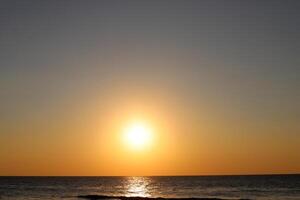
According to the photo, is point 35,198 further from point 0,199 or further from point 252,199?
point 252,199

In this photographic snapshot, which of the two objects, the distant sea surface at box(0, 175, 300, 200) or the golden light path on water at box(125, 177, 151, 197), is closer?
the distant sea surface at box(0, 175, 300, 200)

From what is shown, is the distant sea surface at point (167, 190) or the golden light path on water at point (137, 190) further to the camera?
the golden light path on water at point (137, 190)

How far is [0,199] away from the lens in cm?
6512

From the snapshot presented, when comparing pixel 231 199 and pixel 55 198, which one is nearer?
pixel 231 199

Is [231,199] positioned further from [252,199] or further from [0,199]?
[0,199]

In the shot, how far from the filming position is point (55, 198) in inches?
2835

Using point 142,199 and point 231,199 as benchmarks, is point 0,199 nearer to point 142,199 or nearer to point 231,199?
point 142,199

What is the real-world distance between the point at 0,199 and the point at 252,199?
1348 inches

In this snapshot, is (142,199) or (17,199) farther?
(17,199)

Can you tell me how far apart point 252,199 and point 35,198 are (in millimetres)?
30920

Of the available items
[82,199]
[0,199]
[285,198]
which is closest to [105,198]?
[82,199]

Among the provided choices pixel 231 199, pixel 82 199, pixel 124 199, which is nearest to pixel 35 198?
pixel 82 199

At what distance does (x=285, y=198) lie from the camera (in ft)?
227

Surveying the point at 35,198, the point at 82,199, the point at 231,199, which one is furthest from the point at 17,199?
the point at 231,199
